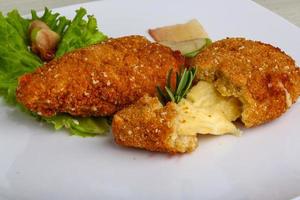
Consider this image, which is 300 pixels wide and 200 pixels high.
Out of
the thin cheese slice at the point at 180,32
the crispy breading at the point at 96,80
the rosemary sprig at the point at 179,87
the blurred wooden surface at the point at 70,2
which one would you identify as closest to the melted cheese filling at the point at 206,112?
the rosemary sprig at the point at 179,87

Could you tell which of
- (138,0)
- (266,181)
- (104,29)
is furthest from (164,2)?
(266,181)

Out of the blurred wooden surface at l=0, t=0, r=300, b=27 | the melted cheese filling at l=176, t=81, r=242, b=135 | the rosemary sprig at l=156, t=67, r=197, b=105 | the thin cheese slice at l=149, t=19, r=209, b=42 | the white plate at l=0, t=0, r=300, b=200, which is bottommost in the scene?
the blurred wooden surface at l=0, t=0, r=300, b=27

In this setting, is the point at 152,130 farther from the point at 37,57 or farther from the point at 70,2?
the point at 70,2

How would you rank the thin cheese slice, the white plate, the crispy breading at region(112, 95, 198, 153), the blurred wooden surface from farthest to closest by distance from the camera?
the blurred wooden surface, the thin cheese slice, the crispy breading at region(112, 95, 198, 153), the white plate

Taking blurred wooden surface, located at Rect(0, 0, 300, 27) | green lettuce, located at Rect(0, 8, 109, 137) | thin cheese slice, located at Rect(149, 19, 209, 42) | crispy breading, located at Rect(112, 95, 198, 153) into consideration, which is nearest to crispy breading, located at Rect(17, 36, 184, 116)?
green lettuce, located at Rect(0, 8, 109, 137)

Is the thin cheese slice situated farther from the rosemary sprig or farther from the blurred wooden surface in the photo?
the blurred wooden surface

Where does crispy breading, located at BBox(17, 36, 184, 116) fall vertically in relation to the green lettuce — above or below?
above

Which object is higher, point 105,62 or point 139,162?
point 105,62

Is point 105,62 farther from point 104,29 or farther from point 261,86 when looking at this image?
point 104,29
